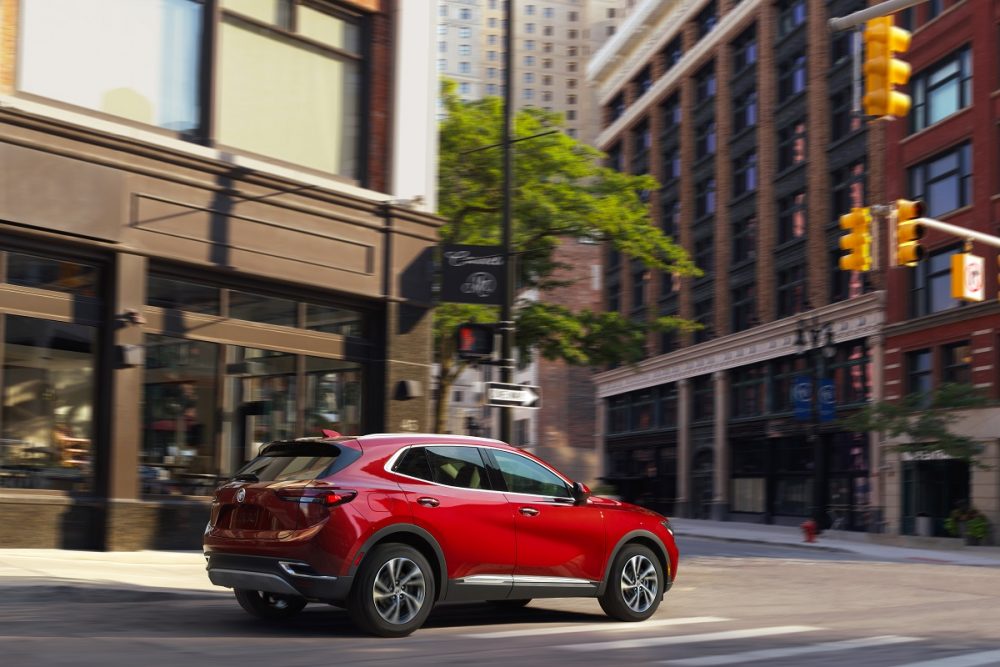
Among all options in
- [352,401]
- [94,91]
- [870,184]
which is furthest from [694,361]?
[94,91]

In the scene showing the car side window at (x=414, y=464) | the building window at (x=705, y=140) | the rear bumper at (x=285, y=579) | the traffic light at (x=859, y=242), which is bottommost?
the rear bumper at (x=285, y=579)

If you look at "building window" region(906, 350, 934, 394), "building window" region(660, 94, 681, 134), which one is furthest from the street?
"building window" region(660, 94, 681, 134)

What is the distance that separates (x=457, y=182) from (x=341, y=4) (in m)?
Result: 8.16

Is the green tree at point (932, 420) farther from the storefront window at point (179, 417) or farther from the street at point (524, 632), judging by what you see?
the storefront window at point (179, 417)

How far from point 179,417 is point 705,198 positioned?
42.8 m

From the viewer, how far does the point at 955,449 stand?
33.0 m

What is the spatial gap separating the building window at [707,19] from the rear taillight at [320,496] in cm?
5077

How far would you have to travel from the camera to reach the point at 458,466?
34.3 feet

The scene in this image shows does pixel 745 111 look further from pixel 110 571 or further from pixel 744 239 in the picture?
pixel 110 571

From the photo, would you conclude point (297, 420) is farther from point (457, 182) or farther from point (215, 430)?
point (457, 182)

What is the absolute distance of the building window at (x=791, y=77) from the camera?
47.5 metres

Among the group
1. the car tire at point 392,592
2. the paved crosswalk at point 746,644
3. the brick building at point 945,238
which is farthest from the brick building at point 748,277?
the car tire at point 392,592

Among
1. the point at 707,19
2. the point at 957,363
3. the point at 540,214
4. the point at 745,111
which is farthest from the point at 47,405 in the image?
the point at 707,19

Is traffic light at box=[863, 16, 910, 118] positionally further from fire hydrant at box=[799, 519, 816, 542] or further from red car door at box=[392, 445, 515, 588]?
fire hydrant at box=[799, 519, 816, 542]
